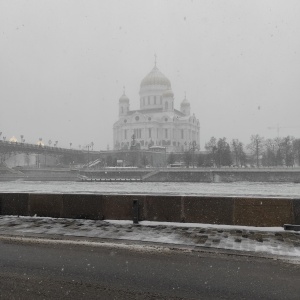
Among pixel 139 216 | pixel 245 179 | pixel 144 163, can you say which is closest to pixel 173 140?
pixel 144 163

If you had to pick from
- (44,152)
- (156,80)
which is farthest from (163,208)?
(156,80)

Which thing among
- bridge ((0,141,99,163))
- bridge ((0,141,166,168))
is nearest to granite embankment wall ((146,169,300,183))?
bridge ((0,141,166,168))

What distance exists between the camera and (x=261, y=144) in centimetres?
10531

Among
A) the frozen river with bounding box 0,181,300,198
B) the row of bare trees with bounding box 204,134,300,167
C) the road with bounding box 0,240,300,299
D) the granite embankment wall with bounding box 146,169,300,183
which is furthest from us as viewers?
the row of bare trees with bounding box 204,134,300,167

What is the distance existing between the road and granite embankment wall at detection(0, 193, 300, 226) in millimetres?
2889

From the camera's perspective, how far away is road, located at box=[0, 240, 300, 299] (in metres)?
5.10

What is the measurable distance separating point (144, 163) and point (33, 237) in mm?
90942

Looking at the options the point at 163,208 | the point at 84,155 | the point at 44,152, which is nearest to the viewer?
the point at 163,208

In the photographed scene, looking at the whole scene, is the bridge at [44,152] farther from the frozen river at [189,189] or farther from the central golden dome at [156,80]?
the frozen river at [189,189]

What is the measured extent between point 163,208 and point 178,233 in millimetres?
1606

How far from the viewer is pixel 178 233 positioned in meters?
9.08

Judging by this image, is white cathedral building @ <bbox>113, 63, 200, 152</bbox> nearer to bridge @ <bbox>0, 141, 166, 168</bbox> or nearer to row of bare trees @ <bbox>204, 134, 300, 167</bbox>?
bridge @ <bbox>0, 141, 166, 168</bbox>

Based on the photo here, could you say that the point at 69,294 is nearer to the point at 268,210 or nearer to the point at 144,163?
the point at 268,210

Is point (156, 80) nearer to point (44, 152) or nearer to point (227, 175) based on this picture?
point (44, 152)
